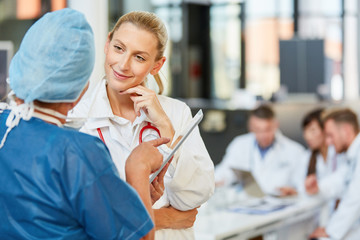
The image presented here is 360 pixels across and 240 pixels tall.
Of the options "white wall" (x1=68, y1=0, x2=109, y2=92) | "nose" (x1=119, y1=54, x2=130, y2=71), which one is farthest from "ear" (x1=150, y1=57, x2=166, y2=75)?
"white wall" (x1=68, y1=0, x2=109, y2=92)

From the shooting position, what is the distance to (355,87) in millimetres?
12531

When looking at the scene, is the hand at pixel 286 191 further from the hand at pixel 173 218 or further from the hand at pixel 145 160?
the hand at pixel 145 160

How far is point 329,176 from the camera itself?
4238mm

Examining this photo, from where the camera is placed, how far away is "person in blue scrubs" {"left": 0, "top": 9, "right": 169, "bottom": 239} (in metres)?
1.24

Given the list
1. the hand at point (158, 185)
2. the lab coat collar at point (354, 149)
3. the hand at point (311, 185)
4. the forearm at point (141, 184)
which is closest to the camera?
the forearm at point (141, 184)

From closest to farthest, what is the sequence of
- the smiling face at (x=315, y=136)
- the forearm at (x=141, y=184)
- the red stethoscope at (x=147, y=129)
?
the forearm at (x=141, y=184)
the red stethoscope at (x=147, y=129)
the smiling face at (x=315, y=136)

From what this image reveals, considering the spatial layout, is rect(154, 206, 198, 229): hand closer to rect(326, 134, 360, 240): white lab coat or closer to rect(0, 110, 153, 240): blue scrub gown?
rect(0, 110, 153, 240): blue scrub gown

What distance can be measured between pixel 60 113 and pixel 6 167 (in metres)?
0.16

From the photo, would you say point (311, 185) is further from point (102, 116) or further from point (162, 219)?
point (102, 116)

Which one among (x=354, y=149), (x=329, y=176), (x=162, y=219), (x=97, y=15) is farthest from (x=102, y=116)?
(x=329, y=176)

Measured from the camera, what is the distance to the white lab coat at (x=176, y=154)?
167 centimetres

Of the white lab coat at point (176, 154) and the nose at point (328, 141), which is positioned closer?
the white lab coat at point (176, 154)

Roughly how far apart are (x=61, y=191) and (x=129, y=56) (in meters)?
0.53

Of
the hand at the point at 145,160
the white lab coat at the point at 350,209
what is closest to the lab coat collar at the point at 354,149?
the white lab coat at the point at 350,209
